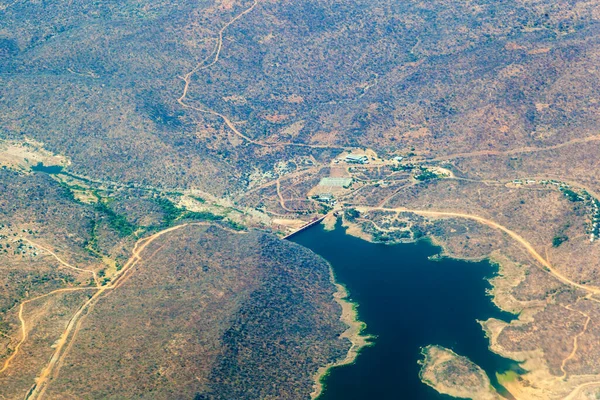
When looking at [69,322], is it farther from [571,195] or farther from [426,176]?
[571,195]

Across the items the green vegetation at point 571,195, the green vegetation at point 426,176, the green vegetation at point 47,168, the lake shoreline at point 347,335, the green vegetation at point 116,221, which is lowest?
the green vegetation at point 47,168

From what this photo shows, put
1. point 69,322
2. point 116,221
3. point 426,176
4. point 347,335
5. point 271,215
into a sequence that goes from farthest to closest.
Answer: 1. point 426,176
2. point 271,215
3. point 116,221
4. point 347,335
5. point 69,322

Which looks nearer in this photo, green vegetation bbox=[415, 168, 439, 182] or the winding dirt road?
the winding dirt road

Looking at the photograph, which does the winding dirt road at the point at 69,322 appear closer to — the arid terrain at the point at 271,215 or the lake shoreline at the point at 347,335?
the arid terrain at the point at 271,215

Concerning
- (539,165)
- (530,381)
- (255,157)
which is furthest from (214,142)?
(530,381)

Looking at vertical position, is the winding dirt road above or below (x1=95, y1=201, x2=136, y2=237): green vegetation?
above

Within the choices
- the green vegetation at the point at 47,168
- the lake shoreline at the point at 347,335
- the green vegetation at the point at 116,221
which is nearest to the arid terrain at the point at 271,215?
the green vegetation at the point at 47,168

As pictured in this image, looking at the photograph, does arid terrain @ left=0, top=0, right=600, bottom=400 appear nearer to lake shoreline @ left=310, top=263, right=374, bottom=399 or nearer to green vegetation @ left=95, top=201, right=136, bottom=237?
green vegetation @ left=95, top=201, right=136, bottom=237

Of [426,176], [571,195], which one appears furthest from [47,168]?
[571,195]

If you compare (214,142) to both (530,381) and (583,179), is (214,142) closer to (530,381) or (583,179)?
(583,179)

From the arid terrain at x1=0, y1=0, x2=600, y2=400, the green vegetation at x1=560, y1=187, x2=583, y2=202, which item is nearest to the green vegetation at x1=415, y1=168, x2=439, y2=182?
the arid terrain at x1=0, y1=0, x2=600, y2=400
